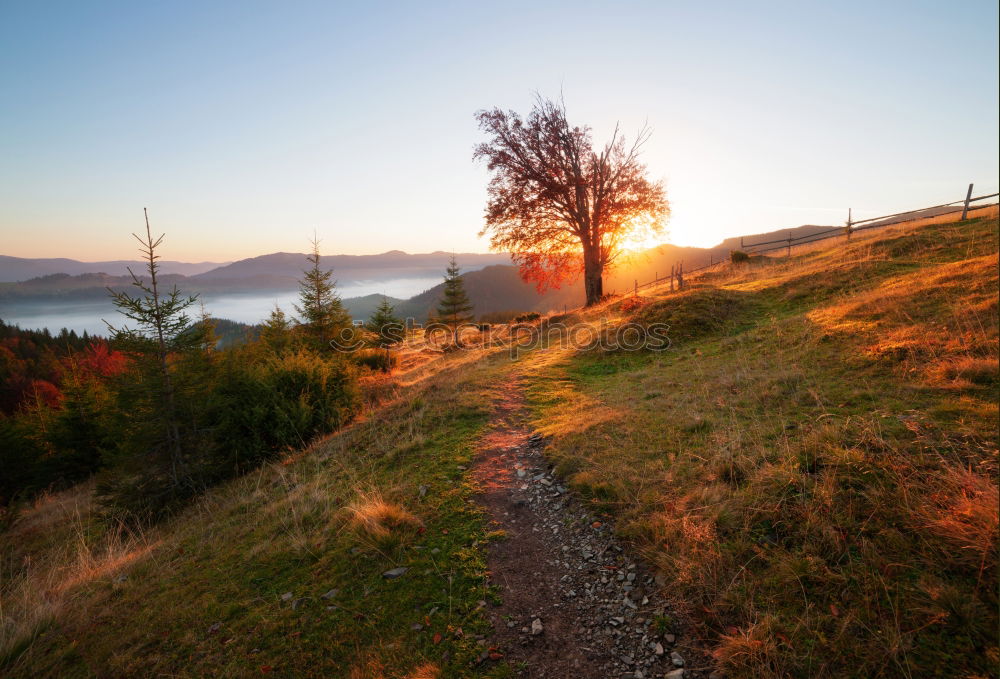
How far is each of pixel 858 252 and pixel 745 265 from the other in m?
9.47

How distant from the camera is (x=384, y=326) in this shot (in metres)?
27.2

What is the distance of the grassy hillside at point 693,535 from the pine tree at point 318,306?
39.0 ft

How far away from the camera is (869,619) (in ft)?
8.93

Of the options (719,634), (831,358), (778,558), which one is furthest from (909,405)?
(719,634)

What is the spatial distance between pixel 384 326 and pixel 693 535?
2570 cm

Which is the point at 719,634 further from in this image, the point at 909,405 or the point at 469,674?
the point at 909,405

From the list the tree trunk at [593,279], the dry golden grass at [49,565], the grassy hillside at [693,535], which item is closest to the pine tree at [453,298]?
the tree trunk at [593,279]

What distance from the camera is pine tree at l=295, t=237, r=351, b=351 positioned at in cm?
1959

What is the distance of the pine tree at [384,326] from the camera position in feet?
88.3

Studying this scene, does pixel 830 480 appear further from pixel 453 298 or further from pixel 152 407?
pixel 453 298

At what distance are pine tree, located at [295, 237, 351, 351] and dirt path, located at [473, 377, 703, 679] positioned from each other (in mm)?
16869

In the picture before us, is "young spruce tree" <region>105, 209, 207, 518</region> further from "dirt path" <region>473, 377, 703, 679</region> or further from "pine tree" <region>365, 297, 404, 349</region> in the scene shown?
"pine tree" <region>365, 297, 404, 349</region>

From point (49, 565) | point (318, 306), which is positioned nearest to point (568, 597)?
point (49, 565)

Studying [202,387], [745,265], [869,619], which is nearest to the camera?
[869,619]
